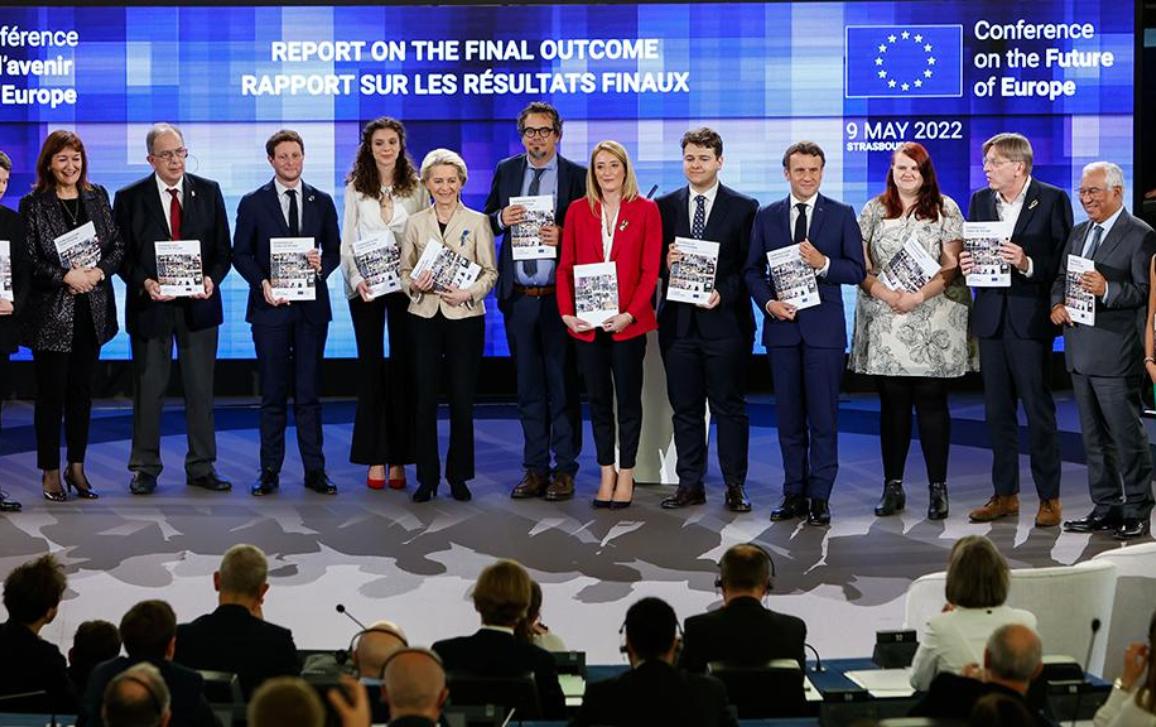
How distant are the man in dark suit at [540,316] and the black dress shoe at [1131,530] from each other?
8.59ft

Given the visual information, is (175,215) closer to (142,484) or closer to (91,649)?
(142,484)

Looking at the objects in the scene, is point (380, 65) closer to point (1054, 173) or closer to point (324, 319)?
point (324, 319)

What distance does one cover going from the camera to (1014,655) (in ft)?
11.6

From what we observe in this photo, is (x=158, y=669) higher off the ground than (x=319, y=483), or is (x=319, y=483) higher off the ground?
(x=158, y=669)

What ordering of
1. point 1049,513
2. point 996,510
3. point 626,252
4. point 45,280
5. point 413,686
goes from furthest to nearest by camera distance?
1. point 45,280
2. point 626,252
3. point 996,510
4. point 1049,513
5. point 413,686

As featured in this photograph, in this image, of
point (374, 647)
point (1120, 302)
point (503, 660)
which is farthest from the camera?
point (1120, 302)

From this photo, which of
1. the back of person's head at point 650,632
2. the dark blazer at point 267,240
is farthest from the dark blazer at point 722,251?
the back of person's head at point 650,632

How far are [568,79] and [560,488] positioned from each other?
4.47 m

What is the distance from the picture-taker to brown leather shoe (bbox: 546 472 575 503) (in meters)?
8.26

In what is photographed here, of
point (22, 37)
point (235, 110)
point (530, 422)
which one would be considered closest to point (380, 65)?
point (235, 110)

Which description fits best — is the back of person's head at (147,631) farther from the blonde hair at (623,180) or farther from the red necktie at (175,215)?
the red necktie at (175,215)

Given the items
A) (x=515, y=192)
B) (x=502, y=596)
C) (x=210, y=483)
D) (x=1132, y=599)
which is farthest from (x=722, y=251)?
(x=502, y=596)

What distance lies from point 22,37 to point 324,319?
4.61 metres

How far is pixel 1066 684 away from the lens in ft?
12.4
